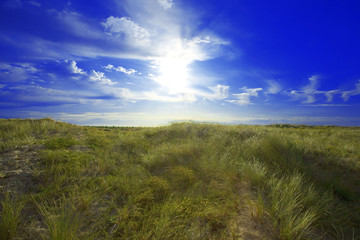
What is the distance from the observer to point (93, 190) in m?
3.59

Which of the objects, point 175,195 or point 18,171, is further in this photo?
point 18,171

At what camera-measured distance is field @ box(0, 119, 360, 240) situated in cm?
256

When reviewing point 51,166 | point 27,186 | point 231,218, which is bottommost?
point 231,218

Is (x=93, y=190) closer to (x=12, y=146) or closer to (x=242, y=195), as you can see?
(x=242, y=195)

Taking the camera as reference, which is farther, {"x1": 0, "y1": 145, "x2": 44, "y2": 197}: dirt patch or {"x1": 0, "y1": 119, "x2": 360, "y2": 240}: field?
{"x1": 0, "y1": 145, "x2": 44, "y2": 197}: dirt patch

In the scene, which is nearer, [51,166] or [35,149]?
[51,166]

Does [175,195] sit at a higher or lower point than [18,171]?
lower

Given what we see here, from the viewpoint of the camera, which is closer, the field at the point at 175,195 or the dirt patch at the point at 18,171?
the field at the point at 175,195

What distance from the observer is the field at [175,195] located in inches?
101

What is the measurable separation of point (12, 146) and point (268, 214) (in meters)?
7.45

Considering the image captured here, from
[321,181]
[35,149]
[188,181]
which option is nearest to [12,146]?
[35,149]

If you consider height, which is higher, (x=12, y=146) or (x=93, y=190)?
(x=12, y=146)

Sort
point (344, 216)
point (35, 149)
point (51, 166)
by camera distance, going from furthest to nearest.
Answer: point (35, 149), point (51, 166), point (344, 216)

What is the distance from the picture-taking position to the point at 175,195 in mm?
3527
